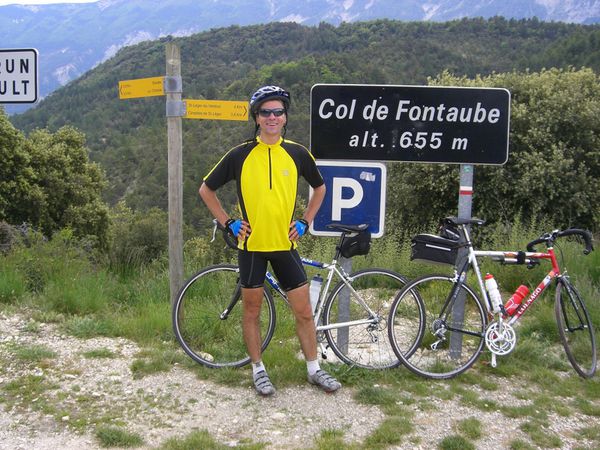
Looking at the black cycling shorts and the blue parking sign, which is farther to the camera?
the blue parking sign

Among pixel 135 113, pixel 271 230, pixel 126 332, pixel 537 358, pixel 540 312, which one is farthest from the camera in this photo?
pixel 135 113

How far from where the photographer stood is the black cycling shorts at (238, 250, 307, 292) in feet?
11.6

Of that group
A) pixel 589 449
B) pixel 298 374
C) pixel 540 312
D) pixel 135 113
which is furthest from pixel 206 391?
pixel 135 113

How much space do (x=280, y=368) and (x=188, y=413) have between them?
74cm

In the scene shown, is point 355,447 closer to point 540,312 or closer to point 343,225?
point 343,225

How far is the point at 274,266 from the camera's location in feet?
11.7

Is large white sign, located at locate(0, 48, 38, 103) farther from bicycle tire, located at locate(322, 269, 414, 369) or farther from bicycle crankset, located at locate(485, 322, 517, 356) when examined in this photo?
bicycle crankset, located at locate(485, 322, 517, 356)

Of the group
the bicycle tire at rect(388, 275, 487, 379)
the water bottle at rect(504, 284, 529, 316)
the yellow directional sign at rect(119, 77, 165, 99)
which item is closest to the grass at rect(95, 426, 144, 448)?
→ the bicycle tire at rect(388, 275, 487, 379)

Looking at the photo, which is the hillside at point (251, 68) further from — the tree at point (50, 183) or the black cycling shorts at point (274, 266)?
the black cycling shorts at point (274, 266)

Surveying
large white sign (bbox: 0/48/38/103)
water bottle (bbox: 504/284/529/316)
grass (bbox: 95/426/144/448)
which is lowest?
grass (bbox: 95/426/144/448)

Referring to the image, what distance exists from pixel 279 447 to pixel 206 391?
773 mm

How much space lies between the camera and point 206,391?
3.57 meters

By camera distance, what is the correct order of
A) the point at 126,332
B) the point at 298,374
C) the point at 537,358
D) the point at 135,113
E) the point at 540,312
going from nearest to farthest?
the point at 298,374, the point at 537,358, the point at 126,332, the point at 540,312, the point at 135,113

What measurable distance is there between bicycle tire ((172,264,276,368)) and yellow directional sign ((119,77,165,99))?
1.32 metres
